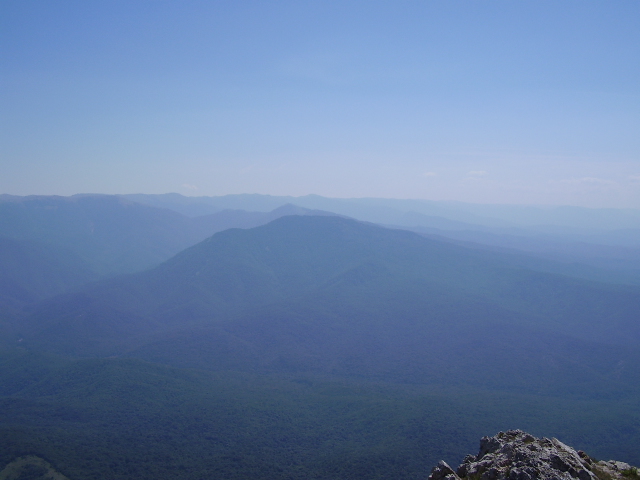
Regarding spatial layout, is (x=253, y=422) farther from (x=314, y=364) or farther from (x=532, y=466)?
(x=532, y=466)

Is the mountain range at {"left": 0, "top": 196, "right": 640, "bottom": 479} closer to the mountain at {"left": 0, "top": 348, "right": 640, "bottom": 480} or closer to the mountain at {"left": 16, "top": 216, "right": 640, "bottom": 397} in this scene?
the mountain at {"left": 0, "top": 348, "right": 640, "bottom": 480}

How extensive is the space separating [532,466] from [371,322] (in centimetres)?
12834

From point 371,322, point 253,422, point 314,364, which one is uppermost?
point 371,322

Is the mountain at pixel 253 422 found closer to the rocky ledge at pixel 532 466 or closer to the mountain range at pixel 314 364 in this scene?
the mountain range at pixel 314 364

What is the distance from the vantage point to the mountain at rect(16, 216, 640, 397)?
113562 millimetres

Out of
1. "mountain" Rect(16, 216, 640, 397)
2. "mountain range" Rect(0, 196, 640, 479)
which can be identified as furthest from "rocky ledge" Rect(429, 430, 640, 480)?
"mountain" Rect(16, 216, 640, 397)

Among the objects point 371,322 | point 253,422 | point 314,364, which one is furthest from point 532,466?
point 371,322

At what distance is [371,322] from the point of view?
145500 mm

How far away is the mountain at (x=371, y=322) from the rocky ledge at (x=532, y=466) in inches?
3477

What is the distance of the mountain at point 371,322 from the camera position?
4471 inches

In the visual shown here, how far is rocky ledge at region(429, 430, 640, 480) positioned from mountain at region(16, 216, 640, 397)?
290 ft

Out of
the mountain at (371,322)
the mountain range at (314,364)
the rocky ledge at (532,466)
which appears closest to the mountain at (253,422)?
the mountain range at (314,364)

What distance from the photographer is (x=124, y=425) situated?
2943 inches

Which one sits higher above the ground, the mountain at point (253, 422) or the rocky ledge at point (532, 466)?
the rocky ledge at point (532, 466)
